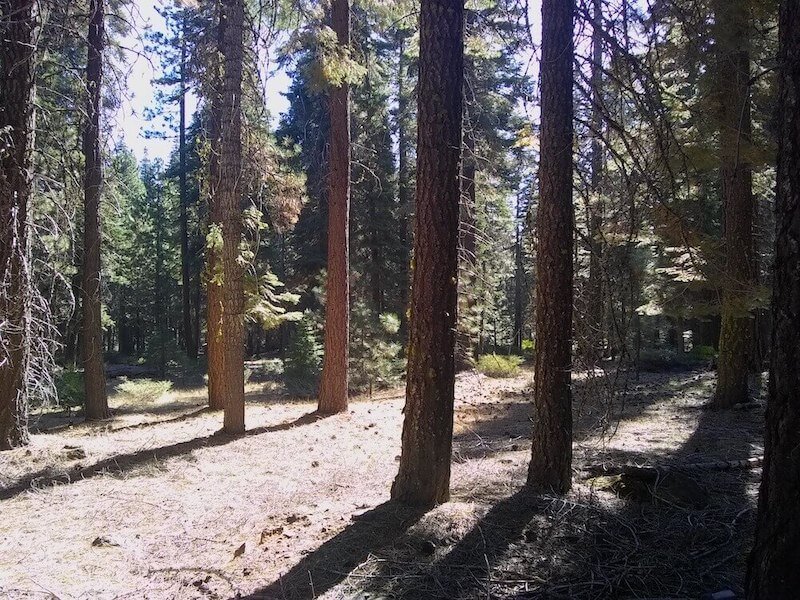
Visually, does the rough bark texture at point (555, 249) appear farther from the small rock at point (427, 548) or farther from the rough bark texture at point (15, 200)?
the rough bark texture at point (15, 200)

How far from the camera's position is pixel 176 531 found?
17.4 feet

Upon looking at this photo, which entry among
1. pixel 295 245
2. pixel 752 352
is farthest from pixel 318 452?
pixel 295 245

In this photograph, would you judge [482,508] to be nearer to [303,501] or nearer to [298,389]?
[303,501]

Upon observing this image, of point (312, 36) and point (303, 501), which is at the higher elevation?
point (312, 36)

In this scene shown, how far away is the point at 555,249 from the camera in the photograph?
203 inches

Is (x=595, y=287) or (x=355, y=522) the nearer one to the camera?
(x=355, y=522)

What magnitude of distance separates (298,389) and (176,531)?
417 inches

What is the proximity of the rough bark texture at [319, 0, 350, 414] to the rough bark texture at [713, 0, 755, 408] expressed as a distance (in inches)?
259

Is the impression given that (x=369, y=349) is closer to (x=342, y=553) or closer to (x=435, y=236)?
(x=435, y=236)

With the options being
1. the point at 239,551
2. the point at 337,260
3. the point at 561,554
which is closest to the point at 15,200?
the point at 337,260

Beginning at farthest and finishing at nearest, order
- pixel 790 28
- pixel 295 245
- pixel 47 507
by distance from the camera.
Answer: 1. pixel 295 245
2. pixel 47 507
3. pixel 790 28

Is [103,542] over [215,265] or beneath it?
beneath

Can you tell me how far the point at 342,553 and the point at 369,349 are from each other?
10424 mm

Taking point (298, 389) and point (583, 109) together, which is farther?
point (298, 389)
